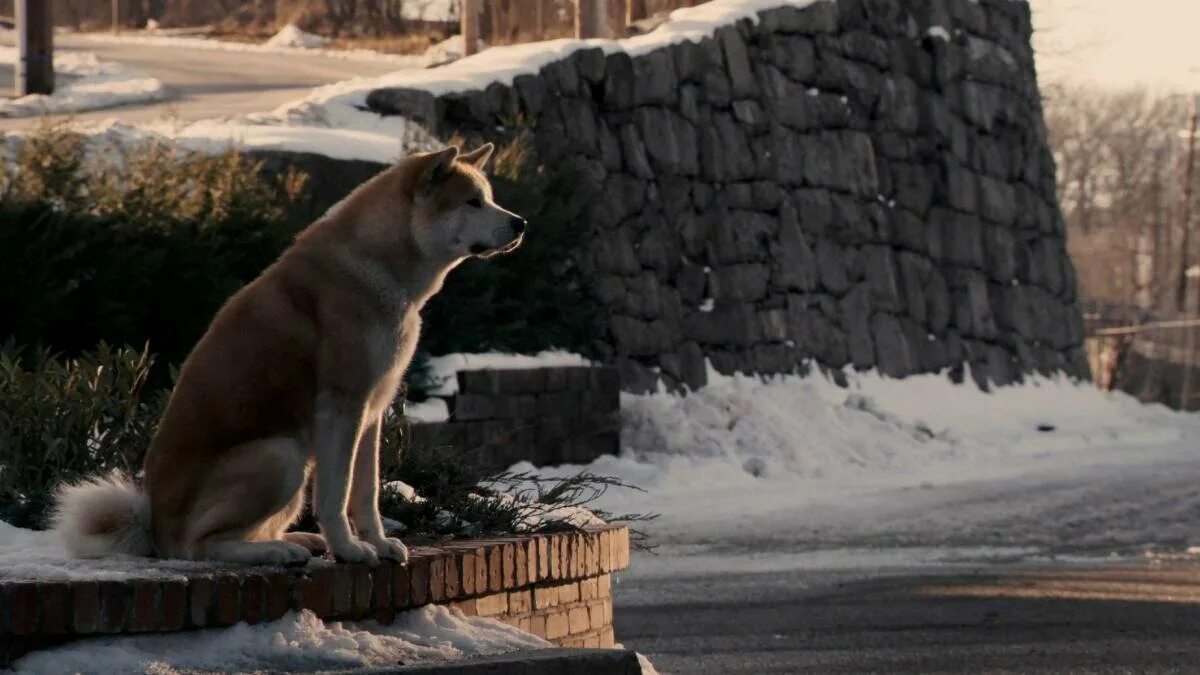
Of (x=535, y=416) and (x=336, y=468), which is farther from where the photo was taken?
(x=535, y=416)

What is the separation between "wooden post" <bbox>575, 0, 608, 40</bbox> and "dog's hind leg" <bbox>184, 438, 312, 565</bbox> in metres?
16.1

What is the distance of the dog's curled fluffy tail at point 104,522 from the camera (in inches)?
254

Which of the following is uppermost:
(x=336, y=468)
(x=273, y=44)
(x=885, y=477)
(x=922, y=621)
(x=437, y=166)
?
(x=273, y=44)

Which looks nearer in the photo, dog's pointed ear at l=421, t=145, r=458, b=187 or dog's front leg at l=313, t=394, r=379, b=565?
dog's front leg at l=313, t=394, r=379, b=565

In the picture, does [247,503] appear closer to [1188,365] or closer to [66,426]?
[66,426]

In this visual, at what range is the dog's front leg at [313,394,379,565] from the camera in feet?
20.8

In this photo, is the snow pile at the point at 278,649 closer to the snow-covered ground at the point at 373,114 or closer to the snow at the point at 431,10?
the snow-covered ground at the point at 373,114

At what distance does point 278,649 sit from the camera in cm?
593

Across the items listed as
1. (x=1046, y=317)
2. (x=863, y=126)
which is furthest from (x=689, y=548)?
(x=1046, y=317)


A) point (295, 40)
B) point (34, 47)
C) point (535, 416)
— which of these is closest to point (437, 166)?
point (535, 416)

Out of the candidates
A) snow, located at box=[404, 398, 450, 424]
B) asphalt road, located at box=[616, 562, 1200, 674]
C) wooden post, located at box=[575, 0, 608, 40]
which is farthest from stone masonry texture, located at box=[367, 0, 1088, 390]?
asphalt road, located at box=[616, 562, 1200, 674]

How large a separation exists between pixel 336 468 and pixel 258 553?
1.08 ft

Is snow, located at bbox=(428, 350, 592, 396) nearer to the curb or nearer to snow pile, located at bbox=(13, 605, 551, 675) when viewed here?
snow pile, located at bbox=(13, 605, 551, 675)

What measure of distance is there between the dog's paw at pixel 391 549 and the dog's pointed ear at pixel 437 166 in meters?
1.08
